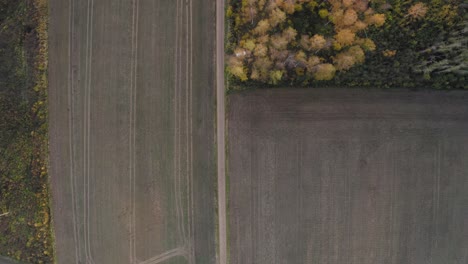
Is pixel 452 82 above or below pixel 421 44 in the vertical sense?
below

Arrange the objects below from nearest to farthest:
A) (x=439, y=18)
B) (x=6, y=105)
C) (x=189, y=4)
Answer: (x=439, y=18)
(x=189, y=4)
(x=6, y=105)

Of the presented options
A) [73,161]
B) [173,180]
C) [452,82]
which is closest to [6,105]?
[73,161]

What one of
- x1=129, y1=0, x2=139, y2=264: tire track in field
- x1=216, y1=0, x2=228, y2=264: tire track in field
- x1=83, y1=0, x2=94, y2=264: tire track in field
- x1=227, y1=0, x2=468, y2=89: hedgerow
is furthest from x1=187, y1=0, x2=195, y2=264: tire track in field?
x1=83, y1=0, x2=94, y2=264: tire track in field

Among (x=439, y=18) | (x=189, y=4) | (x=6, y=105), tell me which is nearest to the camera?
(x=439, y=18)

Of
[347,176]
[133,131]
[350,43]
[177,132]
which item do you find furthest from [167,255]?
[350,43]

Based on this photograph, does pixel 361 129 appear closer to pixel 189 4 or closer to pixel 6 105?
pixel 189 4

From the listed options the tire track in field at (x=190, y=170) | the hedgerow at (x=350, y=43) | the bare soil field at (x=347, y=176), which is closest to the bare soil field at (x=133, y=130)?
the tire track in field at (x=190, y=170)

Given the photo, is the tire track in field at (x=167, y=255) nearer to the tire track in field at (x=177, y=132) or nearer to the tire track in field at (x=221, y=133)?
the tire track in field at (x=177, y=132)
